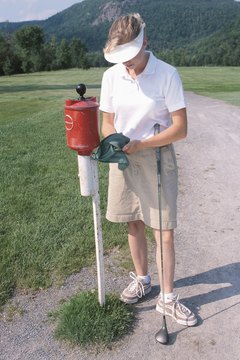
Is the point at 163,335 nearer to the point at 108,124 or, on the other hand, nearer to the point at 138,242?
the point at 138,242

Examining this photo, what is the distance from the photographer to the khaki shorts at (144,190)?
319cm

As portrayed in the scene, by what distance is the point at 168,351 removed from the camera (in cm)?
310

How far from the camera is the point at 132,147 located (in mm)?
2971

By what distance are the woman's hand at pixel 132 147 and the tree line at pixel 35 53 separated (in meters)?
63.2

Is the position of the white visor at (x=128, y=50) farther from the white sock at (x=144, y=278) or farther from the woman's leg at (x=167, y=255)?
the white sock at (x=144, y=278)

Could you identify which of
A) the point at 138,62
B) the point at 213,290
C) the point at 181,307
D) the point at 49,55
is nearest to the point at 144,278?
the point at 181,307

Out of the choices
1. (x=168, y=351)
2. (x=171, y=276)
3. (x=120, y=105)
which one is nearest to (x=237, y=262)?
(x=171, y=276)

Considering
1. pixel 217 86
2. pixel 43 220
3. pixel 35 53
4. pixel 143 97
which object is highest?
pixel 143 97

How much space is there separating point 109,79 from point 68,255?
1976mm

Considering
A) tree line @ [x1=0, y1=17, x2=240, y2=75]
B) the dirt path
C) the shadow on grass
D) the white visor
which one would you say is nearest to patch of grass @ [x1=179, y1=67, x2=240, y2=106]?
the dirt path

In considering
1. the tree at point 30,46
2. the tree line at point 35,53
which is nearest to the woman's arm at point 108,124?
the tree line at point 35,53

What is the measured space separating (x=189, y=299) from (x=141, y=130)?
1498mm

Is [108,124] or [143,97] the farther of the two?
[108,124]

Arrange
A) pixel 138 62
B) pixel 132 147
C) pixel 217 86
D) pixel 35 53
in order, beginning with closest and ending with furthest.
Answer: pixel 138 62 < pixel 132 147 < pixel 217 86 < pixel 35 53
